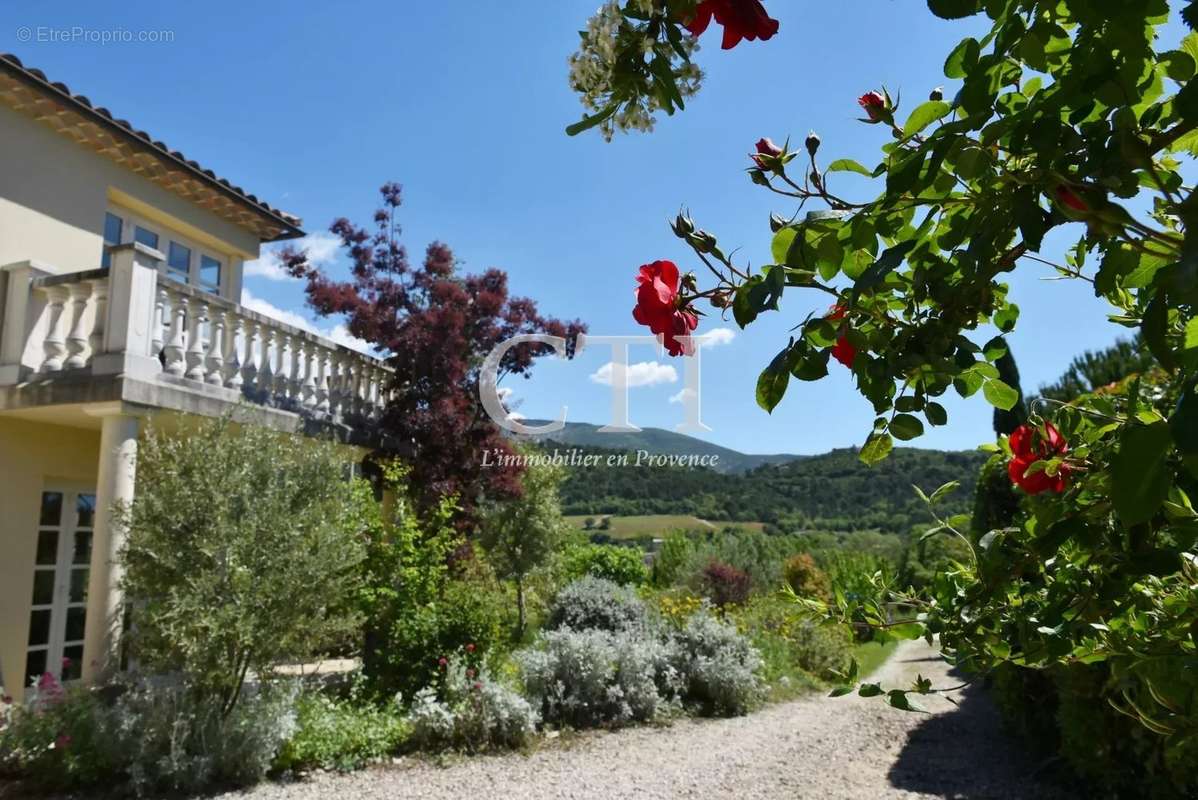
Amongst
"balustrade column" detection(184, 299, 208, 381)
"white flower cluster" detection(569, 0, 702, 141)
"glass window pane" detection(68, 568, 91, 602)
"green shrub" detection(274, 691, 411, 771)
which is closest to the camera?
"white flower cluster" detection(569, 0, 702, 141)

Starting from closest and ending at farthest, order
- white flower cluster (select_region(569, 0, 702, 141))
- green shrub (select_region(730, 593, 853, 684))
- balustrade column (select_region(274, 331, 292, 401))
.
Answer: white flower cluster (select_region(569, 0, 702, 141)), balustrade column (select_region(274, 331, 292, 401)), green shrub (select_region(730, 593, 853, 684))

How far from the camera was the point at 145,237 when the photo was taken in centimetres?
919

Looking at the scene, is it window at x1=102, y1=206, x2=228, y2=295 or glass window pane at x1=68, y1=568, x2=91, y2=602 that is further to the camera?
window at x1=102, y1=206, x2=228, y2=295

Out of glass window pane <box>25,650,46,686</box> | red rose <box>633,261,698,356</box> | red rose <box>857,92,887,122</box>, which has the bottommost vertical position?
glass window pane <box>25,650,46,686</box>

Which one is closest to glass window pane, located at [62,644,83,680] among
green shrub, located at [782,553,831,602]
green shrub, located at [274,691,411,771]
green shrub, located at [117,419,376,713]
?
green shrub, located at [117,419,376,713]

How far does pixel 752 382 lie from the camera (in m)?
1.01

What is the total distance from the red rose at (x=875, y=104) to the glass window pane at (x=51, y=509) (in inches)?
356

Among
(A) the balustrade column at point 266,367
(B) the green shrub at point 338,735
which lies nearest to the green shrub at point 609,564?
(A) the balustrade column at point 266,367

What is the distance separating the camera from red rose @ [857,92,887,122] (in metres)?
1.04

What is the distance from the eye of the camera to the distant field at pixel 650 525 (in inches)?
820

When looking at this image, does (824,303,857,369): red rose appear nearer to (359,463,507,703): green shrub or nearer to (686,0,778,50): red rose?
(686,0,778,50): red rose

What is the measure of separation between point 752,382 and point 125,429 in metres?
7.01

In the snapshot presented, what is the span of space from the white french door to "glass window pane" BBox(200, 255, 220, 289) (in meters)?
3.10

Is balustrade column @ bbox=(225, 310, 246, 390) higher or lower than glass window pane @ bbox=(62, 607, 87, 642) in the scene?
higher
